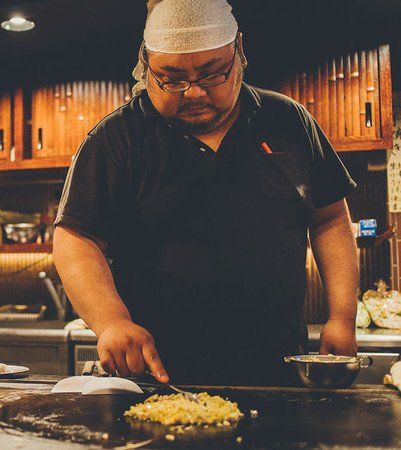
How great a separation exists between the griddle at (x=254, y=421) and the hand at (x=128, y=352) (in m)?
0.07

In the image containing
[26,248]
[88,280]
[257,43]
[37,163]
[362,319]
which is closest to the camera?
[88,280]

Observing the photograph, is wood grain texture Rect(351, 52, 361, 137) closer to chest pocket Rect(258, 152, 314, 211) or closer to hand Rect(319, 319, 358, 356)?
chest pocket Rect(258, 152, 314, 211)

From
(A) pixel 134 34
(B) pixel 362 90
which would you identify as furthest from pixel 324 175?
(A) pixel 134 34

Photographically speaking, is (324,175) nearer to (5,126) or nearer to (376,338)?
(376,338)

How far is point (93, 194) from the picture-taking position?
5.59 feet

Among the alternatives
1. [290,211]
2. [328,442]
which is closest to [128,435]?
[328,442]

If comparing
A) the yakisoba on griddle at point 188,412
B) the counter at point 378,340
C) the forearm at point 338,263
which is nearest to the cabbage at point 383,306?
the counter at point 378,340

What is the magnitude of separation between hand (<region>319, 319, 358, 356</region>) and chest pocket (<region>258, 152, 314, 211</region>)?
33 cm

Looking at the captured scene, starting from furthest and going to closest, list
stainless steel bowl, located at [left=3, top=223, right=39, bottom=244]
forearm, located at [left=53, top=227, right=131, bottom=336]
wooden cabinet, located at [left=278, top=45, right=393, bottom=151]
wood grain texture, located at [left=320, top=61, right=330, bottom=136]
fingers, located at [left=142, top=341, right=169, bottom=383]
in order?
stainless steel bowl, located at [left=3, top=223, right=39, bottom=244] < wood grain texture, located at [left=320, top=61, right=330, bottom=136] < wooden cabinet, located at [left=278, top=45, right=393, bottom=151] < forearm, located at [left=53, top=227, right=131, bottom=336] < fingers, located at [left=142, top=341, right=169, bottom=383]

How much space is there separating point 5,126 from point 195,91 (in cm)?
276

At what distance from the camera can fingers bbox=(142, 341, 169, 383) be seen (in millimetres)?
→ 1402

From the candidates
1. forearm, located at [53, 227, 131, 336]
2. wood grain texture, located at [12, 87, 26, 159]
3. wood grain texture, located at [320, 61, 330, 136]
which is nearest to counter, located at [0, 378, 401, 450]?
forearm, located at [53, 227, 131, 336]

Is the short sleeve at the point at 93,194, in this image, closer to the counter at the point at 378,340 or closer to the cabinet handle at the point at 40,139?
the counter at the point at 378,340

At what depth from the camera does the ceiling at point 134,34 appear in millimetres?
3383
